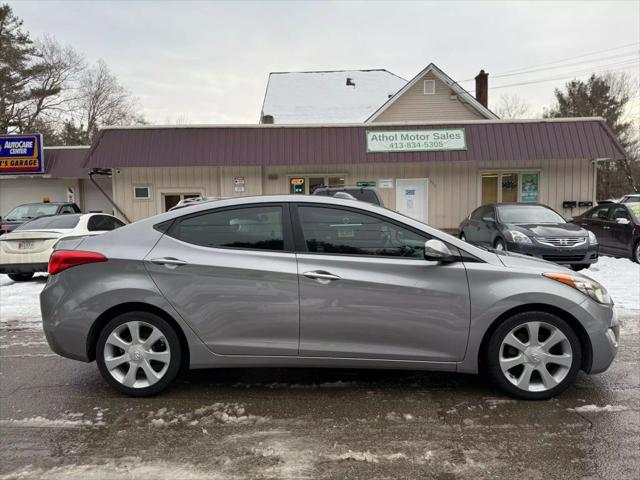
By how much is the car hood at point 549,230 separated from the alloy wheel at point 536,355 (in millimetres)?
6485

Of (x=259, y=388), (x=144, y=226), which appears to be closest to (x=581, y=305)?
(x=259, y=388)

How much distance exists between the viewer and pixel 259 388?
3.93 metres

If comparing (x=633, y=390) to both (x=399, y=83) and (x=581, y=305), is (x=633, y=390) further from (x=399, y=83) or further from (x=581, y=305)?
(x=399, y=83)

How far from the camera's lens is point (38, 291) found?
8.73m

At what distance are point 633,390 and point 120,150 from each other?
Result: 15056 millimetres

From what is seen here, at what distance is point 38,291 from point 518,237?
9420 millimetres

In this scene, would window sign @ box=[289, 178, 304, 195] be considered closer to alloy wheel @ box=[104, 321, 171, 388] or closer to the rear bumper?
the rear bumper

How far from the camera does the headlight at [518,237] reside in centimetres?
948

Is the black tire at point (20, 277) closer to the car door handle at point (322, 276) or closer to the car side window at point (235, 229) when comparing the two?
the car side window at point (235, 229)

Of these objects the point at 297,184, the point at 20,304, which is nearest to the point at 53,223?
the point at 20,304

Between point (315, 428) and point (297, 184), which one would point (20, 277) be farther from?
point (315, 428)

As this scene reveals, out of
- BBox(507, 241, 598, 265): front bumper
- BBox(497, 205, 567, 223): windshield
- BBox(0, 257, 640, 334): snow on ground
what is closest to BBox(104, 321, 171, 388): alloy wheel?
BBox(0, 257, 640, 334): snow on ground

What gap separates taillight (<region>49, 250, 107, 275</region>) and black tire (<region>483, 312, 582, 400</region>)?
121 inches

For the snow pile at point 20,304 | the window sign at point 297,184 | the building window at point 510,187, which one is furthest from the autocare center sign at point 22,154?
the building window at point 510,187
